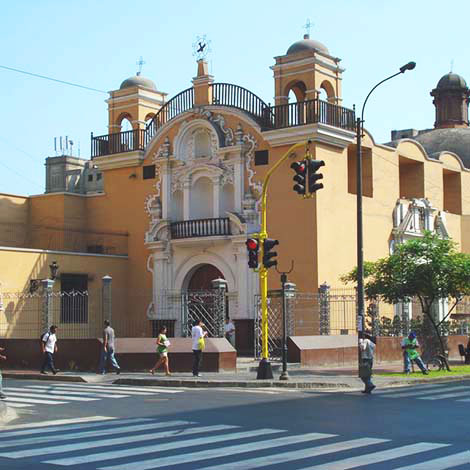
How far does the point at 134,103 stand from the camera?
42.3m

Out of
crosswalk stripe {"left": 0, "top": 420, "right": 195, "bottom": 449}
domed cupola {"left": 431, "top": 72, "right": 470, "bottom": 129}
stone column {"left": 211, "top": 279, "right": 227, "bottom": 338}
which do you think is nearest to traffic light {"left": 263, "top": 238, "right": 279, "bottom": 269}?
stone column {"left": 211, "top": 279, "right": 227, "bottom": 338}

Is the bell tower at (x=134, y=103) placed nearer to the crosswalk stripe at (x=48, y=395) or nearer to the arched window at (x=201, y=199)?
the arched window at (x=201, y=199)

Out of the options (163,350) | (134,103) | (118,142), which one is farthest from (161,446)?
(134,103)

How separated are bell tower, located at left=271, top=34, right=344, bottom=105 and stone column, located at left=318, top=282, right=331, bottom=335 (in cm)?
799

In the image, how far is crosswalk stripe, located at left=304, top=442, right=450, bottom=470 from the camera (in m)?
10.8

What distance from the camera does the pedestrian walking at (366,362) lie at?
21828mm

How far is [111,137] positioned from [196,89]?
556cm

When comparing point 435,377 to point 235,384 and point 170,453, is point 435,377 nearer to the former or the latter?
point 235,384

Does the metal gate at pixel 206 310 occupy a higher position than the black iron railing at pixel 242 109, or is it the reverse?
the black iron railing at pixel 242 109

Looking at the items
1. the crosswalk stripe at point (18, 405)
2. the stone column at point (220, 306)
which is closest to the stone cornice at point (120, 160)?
the stone column at point (220, 306)

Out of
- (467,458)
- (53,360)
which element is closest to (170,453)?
(467,458)

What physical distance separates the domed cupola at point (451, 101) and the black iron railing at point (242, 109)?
26.4m

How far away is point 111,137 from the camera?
42.2 m

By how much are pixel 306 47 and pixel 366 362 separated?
59.5 ft
